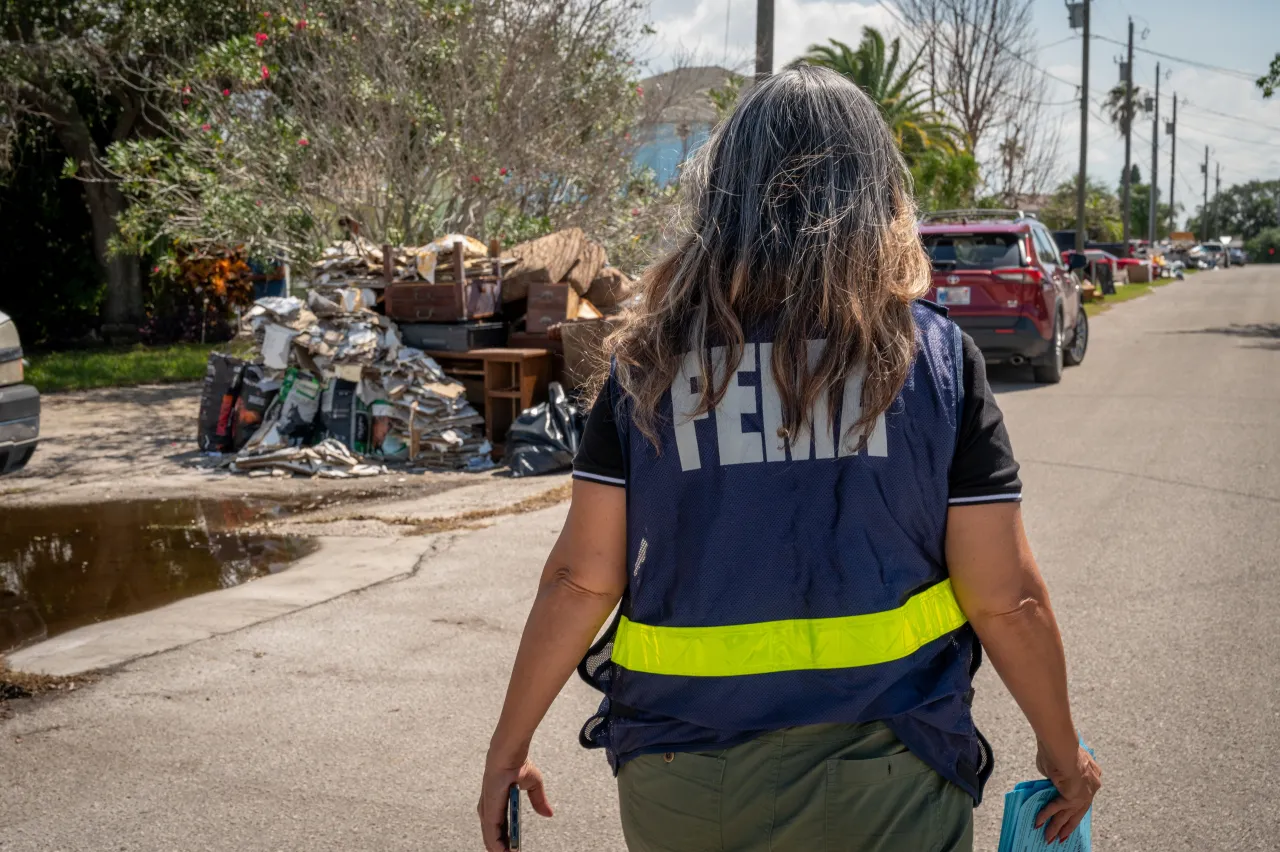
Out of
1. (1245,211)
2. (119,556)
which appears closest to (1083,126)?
(119,556)

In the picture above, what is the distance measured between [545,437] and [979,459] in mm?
7971

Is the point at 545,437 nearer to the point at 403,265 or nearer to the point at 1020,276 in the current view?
the point at 403,265

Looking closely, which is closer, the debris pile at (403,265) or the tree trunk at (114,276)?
the debris pile at (403,265)

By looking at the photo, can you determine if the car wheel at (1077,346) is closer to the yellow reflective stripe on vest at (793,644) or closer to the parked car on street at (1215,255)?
the yellow reflective stripe on vest at (793,644)

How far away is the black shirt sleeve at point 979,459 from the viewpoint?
1.75 meters

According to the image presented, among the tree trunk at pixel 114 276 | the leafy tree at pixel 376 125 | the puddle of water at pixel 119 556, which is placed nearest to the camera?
the puddle of water at pixel 119 556

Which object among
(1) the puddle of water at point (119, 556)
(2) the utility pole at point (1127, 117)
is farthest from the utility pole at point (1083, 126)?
(1) the puddle of water at point (119, 556)

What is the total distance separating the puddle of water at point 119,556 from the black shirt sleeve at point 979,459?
494cm

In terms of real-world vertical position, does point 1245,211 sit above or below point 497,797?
above

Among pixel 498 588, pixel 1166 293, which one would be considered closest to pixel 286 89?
pixel 498 588

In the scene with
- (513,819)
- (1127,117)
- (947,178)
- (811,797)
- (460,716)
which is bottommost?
(460,716)

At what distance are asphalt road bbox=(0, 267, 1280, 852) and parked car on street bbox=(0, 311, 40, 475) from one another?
2.56 metres

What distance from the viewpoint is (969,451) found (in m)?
1.75

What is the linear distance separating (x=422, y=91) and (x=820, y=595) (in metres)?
11.8
